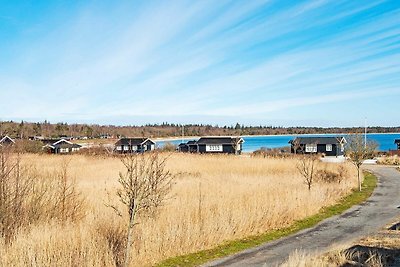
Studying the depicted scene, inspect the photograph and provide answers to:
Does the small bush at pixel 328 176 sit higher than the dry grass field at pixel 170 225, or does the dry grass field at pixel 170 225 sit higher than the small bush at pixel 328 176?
the dry grass field at pixel 170 225

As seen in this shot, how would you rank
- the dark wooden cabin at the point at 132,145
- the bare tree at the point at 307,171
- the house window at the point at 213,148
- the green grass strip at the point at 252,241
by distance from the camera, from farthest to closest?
the house window at the point at 213,148, the bare tree at the point at 307,171, the dark wooden cabin at the point at 132,145, the green grass strip at the point at 252,241

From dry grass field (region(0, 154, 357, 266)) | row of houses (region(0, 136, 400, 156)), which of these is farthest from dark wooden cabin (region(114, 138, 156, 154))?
dry grass field (region(0, 154, 357, 266))

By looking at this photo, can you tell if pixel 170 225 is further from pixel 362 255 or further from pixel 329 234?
pixel 329 234

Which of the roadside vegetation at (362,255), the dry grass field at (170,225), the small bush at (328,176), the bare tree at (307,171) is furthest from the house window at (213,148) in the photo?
the roadside vegetation at (362,255)

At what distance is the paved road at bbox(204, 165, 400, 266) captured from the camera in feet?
34.5

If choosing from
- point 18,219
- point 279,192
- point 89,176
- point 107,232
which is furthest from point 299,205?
point 89,176

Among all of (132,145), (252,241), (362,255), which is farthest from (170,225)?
(132,145)

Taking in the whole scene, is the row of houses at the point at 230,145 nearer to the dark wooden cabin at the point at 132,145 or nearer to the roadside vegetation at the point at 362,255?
the dark wooden cabin at the point at 132,145

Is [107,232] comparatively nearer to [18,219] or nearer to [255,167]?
[18,219]

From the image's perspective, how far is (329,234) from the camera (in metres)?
13.3

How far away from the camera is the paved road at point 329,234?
10503mm

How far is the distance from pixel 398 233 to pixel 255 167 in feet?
59.7

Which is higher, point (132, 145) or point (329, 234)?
point (132, 145)

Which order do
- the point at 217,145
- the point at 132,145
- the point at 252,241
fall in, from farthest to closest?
the point at 217,145
the point at 132,145
the point at 252,241
